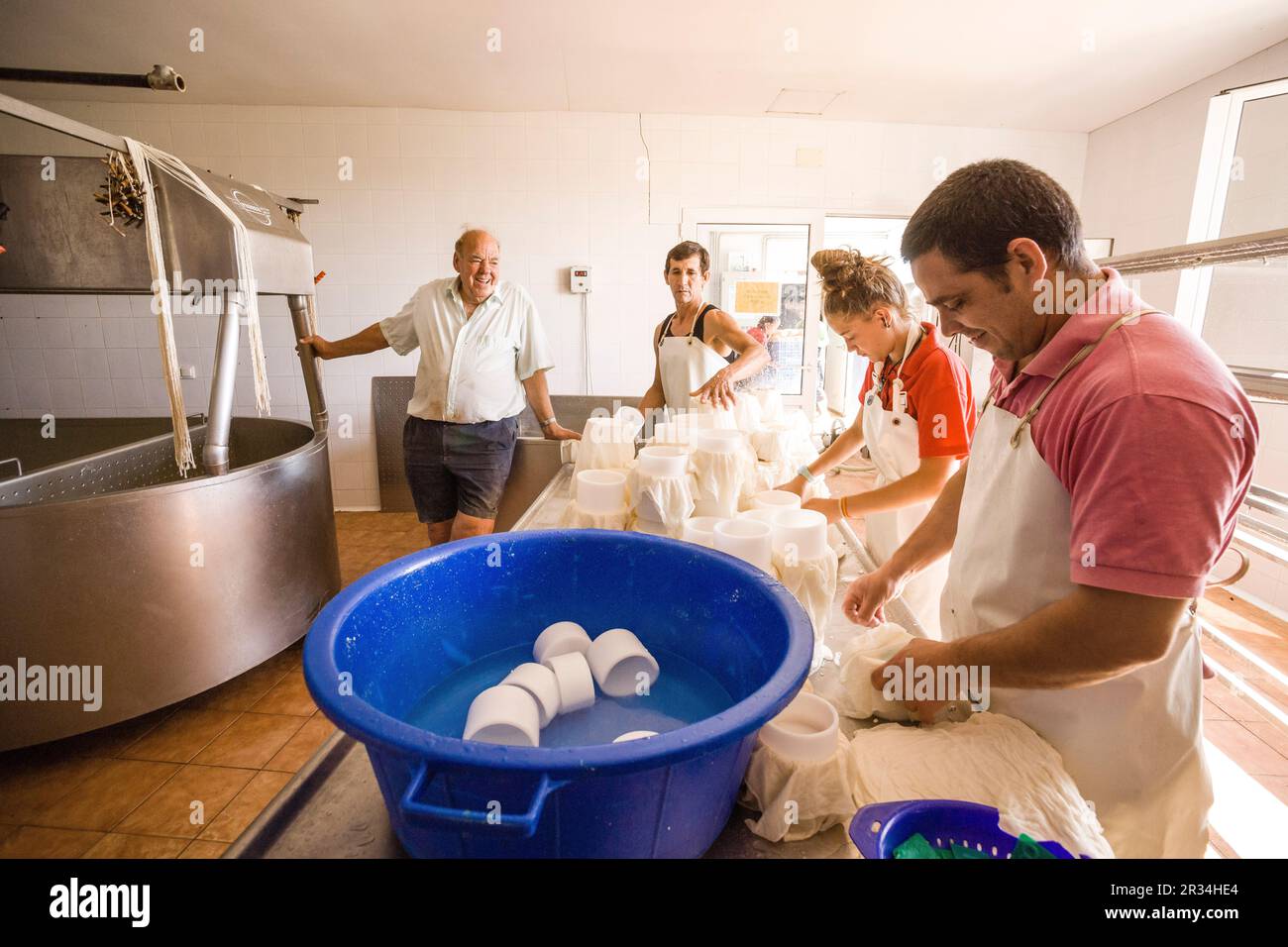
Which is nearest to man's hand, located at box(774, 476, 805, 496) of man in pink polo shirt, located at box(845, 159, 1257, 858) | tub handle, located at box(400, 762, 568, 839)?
man in pink polo shirt, located at box(845, 159, 1257, 858)

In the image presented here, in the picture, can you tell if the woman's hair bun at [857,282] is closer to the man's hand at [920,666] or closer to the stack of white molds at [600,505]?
the stack of white molds at [600,505]

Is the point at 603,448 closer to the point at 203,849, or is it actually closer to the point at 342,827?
the point at 342,827

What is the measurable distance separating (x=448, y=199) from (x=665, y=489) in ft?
13.7

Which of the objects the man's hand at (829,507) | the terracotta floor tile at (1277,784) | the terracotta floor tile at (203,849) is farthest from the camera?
the terracotta floor tile at (1277,784)

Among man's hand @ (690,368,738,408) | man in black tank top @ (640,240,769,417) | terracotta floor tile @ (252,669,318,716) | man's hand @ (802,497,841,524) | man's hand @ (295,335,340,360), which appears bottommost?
terracotta floor tile @ (252,669,318,716)

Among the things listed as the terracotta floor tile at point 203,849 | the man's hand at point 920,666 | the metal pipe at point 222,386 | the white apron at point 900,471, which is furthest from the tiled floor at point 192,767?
the man's hand at point 920,666

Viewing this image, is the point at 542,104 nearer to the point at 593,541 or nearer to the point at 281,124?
the point at 281,124

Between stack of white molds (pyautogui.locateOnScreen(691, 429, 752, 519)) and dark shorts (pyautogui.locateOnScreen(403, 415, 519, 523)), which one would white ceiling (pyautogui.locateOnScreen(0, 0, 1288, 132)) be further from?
stack of white molds (pyautogui.locateOnScreen(691, 429, 752, 519))

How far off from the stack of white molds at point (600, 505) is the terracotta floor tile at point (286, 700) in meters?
1.78

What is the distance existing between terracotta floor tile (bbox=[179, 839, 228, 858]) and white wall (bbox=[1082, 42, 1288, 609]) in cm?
497

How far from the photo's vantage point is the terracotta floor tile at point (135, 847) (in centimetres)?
182

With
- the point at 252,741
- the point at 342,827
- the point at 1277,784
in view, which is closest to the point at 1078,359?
the point at 342,827

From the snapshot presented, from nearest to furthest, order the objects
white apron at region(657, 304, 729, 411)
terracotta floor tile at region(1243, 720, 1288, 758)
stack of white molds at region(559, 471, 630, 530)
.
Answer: stack of white molds at region(559, 471, 630, 530)
terracotta floor tile at region(1243, 720, 1288, 758)
white apron at region(657, 304, 729, 411)

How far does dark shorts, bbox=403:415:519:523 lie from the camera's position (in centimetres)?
303
